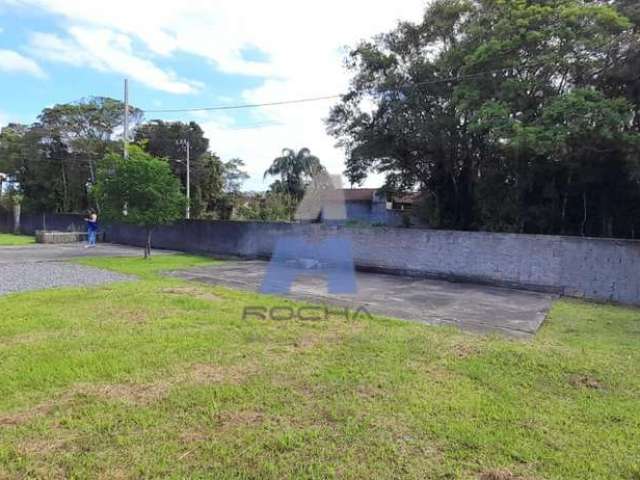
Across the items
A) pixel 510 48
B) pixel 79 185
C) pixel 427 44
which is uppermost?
pixel 427 44

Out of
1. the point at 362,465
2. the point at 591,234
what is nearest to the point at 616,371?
the point at 362,465

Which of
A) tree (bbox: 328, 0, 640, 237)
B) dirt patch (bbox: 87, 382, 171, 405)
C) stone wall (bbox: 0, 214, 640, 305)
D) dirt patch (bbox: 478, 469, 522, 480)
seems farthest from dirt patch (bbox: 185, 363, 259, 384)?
tree (bbox: 328, 0, 640, 237)

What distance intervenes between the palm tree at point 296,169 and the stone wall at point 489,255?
37.9 ft

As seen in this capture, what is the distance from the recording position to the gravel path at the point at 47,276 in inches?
250

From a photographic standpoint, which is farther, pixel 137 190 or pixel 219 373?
pixel 137 190

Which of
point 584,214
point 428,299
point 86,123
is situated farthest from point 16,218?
point 584,214

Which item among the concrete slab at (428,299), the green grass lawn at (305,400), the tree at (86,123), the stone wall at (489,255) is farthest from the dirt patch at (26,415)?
the tree at (86,123)

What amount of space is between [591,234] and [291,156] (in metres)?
16.7

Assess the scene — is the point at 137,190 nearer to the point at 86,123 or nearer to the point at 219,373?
the point at 219,373

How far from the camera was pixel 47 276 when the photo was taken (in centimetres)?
727

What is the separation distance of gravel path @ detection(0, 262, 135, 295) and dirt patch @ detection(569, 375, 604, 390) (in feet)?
21.5

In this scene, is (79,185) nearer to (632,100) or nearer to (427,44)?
(427,44)

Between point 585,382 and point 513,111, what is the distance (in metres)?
6.52

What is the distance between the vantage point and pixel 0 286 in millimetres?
6180
